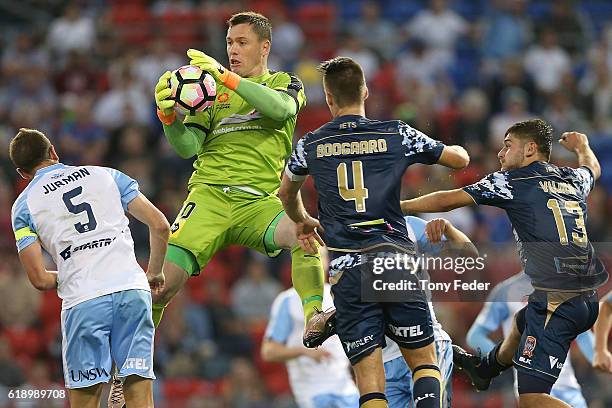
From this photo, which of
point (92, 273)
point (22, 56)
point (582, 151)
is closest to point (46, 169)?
point (92, 273)

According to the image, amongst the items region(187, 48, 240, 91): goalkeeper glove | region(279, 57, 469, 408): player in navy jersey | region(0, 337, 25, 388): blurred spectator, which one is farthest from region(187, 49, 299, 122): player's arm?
region(0, 337, 25, 388): blurred spectator

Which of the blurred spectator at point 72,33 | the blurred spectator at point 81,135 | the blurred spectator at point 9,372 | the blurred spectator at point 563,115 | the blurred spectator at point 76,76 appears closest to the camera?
the blurred spectator at point 9,372

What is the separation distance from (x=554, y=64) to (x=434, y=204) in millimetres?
10123

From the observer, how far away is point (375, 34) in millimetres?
17953

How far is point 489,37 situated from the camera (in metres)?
17.9

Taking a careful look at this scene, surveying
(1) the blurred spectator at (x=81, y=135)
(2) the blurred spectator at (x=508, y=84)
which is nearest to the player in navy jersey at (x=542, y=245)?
(2) the blurred spectator at (x=508, y=84)

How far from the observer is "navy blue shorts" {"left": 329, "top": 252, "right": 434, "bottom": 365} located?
298 inches

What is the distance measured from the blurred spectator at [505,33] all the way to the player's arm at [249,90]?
9.70 meters

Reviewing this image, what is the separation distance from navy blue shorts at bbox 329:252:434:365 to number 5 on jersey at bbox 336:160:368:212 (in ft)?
1.14

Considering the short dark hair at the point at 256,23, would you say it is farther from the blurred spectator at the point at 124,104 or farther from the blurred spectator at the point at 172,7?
the blurred spectator at the point at 172,7

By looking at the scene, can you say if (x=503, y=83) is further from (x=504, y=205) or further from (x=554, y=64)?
(x=504, y=205)

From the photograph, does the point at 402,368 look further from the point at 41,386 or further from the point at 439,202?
the point at 41,386

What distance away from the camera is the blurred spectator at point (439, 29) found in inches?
704

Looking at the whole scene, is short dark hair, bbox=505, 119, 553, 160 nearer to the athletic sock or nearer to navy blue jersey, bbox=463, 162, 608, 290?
navy blue jersey, bbox=463, 162, 608, 290
